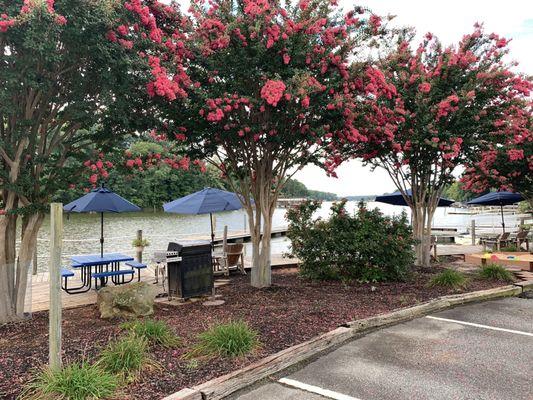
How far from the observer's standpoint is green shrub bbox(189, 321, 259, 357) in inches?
161

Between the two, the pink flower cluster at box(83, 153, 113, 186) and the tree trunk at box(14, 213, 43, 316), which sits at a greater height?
the pink flower cluster at box(83, 153, 113, 186)

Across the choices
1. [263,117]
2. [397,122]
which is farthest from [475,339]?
[397,122]

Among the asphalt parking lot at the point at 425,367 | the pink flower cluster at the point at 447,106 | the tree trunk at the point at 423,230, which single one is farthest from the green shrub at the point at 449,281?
the pink flower cluster at the point at 447,106

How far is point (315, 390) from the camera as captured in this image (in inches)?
140

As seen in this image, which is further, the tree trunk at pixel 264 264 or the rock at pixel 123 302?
the tree trunk at pixel 264 264

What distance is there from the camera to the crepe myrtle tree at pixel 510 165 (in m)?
10.9

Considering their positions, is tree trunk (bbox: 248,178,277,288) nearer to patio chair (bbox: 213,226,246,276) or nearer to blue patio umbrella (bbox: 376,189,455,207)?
patio chair (bbox: 213,226,246,276)

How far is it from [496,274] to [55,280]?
847cm

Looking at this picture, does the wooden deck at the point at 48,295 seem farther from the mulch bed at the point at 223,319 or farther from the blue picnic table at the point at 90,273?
the mulch bed at the point at 223,319

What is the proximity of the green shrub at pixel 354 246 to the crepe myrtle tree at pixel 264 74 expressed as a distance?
1824 millimetres

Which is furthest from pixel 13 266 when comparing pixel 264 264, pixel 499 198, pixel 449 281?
pixel 499 198

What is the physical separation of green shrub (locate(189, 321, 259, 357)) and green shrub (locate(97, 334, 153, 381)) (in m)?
0.53

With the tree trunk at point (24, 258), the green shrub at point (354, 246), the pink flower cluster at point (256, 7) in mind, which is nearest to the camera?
the tree trunk at point (24, 258)

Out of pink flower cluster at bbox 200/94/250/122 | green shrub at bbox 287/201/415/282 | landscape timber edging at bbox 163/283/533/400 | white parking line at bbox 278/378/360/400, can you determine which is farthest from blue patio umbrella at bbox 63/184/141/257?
white parking line at bbox 278/378/360/400
